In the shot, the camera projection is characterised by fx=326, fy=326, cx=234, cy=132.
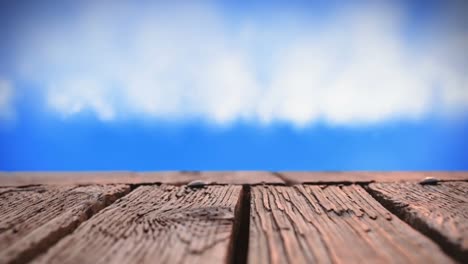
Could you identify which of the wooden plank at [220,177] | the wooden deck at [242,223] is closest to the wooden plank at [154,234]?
the wooden deck at [242,223]

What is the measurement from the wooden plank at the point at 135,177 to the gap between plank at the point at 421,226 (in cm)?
46

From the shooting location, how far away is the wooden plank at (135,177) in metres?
1.52

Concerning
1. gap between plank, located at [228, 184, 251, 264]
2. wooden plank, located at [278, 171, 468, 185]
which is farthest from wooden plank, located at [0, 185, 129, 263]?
wooden plank, located at [278, 171, 468, 185]

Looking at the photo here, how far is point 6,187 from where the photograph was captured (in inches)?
58.1

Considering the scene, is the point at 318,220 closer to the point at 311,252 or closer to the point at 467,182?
the point at 311,252

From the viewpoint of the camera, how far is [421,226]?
83 cm

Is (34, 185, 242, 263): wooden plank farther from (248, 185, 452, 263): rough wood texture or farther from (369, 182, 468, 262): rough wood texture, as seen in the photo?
(369, 182, 468, 262): rough wood texture

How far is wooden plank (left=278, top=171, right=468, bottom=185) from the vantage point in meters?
1.45

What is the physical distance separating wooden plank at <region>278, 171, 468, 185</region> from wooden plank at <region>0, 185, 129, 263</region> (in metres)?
0.78

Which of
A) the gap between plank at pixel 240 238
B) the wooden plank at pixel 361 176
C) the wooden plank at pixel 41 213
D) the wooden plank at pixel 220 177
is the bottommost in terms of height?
the gap between plank at pixel 240 238

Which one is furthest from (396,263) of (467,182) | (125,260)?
(467,182)

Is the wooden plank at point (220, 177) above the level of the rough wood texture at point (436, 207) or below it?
above

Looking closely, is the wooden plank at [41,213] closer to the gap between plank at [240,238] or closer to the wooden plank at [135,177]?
the wooden plank at [135,177]

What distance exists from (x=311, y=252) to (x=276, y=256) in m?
0.08
